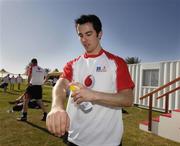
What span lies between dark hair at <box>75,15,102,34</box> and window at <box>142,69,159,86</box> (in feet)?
55.3

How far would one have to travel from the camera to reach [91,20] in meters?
2.66

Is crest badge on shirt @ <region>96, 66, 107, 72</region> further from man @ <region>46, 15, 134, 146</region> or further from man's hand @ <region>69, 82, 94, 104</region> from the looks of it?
man's hand @ <region>69, 82, 94, 104</region>

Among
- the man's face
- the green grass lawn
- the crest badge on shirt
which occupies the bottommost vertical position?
the green grass lawn

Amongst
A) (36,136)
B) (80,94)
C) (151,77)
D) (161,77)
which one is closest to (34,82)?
(36,136)

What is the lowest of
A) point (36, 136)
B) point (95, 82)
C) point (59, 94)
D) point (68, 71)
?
point (36, 136)

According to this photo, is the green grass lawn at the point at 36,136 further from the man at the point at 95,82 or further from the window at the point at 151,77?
the window at the point at 151,77

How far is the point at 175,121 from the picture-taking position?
33.1ft

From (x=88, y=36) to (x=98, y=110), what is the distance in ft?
2.45

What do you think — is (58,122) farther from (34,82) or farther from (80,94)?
(34,82)

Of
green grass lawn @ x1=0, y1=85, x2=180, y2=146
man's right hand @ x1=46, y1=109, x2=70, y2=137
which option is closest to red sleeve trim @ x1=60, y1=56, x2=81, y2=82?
man's right hand @ x1=46, y1=109, x2=70, y2=137

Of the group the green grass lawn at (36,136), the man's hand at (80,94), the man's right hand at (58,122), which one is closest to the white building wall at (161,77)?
the green grass lawn at (36,136)

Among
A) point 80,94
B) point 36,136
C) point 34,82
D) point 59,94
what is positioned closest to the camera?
point 80,94

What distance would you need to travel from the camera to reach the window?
19.0m

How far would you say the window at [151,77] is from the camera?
19044mm
